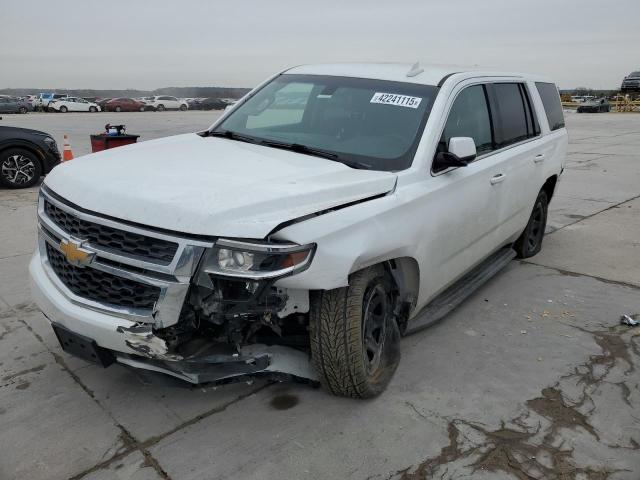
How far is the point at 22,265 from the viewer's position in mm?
5391

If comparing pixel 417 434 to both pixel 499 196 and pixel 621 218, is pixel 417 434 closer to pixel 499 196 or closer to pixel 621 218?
pixel 499 196

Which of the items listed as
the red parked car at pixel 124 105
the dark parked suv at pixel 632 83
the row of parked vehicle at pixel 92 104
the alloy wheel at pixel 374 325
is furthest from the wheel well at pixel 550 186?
the red parked car at pixel 124 105

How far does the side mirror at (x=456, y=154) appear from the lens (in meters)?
3.35

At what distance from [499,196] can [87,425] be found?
10.7 ft

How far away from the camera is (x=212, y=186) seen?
106 inches

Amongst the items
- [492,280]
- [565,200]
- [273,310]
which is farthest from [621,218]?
[273,310]

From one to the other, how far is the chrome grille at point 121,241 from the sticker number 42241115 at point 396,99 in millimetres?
1937

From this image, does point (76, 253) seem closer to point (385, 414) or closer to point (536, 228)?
→ point (385, 414)

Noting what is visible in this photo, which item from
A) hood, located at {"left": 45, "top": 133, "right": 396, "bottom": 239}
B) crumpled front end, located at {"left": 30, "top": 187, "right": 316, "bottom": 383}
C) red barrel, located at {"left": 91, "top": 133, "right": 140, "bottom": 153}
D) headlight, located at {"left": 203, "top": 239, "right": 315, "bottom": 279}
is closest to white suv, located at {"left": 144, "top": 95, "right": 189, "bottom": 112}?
red barrel, located at {"left": 91, "top": 133, "right": 140, "bottom": 153}

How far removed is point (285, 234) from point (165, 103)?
58.5 metres

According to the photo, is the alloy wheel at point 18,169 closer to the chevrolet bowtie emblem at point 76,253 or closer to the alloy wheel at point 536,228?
the chevrolet bowtie emblem at point 76,253

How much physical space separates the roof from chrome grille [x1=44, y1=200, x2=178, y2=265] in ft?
7.23

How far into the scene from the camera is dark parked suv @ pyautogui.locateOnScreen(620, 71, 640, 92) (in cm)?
4674

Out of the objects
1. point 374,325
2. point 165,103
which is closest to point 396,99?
point 374,325
